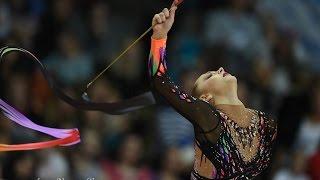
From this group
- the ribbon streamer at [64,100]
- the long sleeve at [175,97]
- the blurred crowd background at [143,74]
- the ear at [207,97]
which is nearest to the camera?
the long sleeve at [175,97]

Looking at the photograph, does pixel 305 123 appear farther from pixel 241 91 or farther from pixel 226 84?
pixel 226 84

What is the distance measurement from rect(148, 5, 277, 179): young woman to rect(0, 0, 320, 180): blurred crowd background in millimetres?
2145

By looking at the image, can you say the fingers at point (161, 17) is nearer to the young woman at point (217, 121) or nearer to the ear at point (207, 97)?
the young woman at point (217, 121)

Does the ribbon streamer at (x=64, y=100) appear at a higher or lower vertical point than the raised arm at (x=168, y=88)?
lower

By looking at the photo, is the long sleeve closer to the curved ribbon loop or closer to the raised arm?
the raised arm

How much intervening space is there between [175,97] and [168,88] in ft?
0.17

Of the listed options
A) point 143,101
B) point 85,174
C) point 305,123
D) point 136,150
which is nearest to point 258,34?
point 305,123

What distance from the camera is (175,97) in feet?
13.0

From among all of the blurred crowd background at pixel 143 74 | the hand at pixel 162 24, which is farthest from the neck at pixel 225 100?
the blurred crowd background at pixel 143 74

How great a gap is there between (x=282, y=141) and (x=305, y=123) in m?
0.34

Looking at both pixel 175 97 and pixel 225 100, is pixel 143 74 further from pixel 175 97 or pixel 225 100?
pixel 175 97

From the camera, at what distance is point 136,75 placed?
8156mm

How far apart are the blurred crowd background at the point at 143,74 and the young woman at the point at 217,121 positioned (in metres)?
2.15

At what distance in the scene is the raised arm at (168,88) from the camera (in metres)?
3.96
